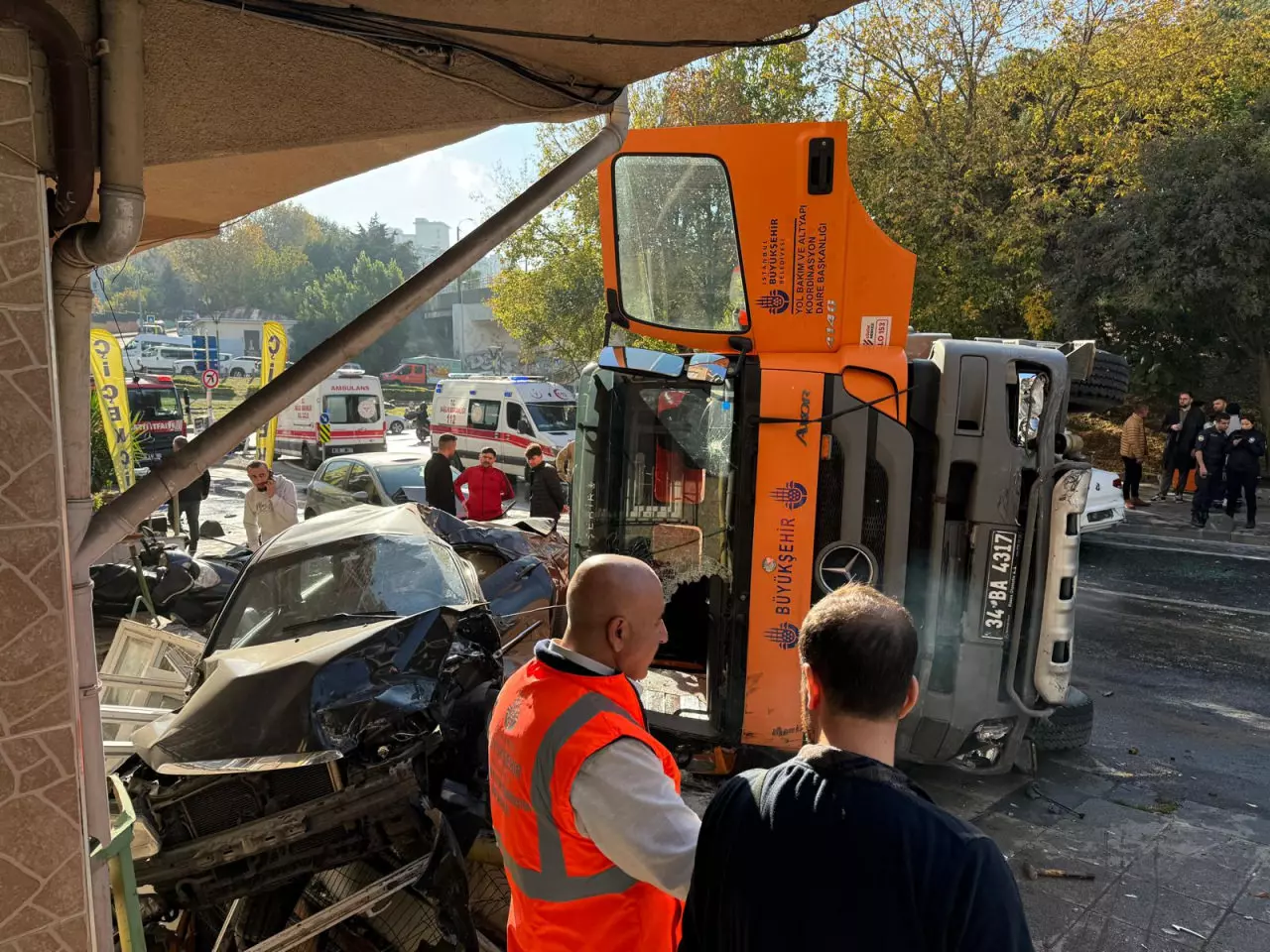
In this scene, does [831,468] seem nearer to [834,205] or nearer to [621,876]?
[834,205]

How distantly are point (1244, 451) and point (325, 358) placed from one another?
13782mm

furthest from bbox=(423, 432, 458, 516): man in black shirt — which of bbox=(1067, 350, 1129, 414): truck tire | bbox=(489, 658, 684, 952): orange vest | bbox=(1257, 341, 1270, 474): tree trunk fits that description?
bbox=(1257, 341, 1270, 474): tree trunk

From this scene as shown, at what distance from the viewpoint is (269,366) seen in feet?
51.8

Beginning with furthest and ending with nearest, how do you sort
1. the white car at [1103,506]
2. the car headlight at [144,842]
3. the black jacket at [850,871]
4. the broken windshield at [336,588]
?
the white car at [1103,506], the broken windshield at [336,588], the car headlight at [144,842], the black jacket at [850,871]

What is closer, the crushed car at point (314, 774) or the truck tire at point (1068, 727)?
the crushed car at point (314, 774)

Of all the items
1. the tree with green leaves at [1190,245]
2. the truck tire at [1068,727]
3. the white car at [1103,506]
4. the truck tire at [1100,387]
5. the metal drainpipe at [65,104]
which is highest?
the tree with green leaves at [1190,245]

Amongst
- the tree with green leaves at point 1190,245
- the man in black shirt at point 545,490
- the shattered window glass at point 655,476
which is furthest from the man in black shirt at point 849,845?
the tree with green leaves at point 1190,245

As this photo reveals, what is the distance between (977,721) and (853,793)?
3.18 metres

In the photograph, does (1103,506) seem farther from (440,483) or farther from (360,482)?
(360,482)

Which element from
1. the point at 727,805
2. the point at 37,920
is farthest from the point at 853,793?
the point at 37,920

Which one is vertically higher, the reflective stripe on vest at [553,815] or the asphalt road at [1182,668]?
the reflective stripe on vest at [553,815]

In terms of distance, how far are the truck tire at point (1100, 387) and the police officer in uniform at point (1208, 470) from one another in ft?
29.6

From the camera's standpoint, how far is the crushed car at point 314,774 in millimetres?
3268

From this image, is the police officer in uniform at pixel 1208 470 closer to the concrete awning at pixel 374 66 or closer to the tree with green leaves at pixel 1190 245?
the tree with green leaves at pixel 1190 245
